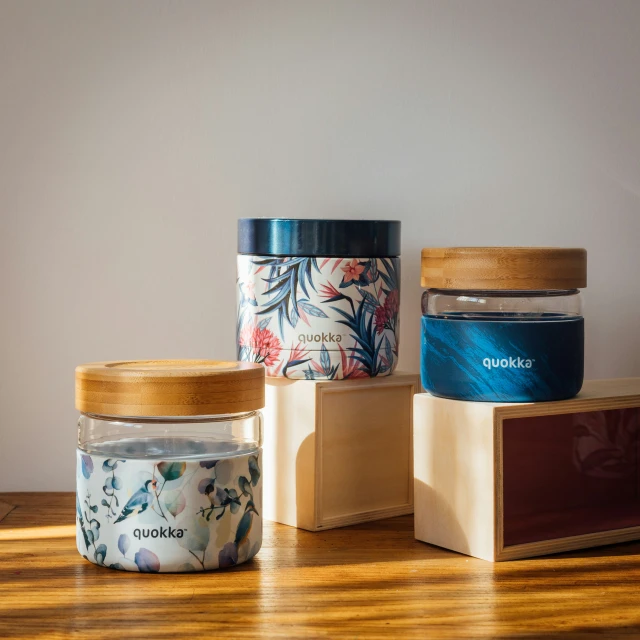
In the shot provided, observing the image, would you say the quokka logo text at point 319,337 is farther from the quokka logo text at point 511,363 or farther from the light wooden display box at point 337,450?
the quokka logo text at point 511,363

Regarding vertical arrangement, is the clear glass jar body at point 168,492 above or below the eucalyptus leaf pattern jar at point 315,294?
below

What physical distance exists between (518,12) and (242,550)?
80 centimetres

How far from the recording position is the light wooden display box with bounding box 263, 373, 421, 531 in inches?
44.3

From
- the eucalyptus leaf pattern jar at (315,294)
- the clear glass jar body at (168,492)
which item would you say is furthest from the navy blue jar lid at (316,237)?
the clear glass jar body at (168,492)

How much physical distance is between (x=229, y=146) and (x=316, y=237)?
0.25 meters

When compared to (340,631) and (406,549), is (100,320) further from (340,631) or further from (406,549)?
(340,631)

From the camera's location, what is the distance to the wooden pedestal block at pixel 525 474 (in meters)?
1.00

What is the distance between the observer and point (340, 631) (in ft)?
2.58

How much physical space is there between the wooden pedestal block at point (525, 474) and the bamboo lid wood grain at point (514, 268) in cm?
12

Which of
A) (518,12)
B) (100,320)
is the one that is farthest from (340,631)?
(518,12)

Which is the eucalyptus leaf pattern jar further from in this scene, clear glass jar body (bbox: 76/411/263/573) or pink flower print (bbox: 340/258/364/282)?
clear glass jar body (bbox: 76/411/263/573)

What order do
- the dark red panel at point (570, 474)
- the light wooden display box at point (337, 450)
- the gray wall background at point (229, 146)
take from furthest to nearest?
the gray wall background at point (229, 146) → the light wooden display box at point (337, 450) → the dark red panel at point (570, 474)

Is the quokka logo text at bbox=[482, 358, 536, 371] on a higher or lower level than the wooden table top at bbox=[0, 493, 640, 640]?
higher

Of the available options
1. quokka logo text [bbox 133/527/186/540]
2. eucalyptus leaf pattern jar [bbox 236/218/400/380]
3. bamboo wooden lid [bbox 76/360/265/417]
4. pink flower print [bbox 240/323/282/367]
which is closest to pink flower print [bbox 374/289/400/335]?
eucalyptus leaf pattern jar [bbox 236/218/400/380]
